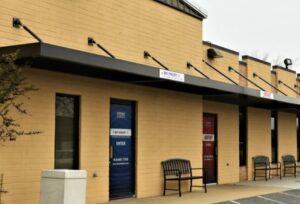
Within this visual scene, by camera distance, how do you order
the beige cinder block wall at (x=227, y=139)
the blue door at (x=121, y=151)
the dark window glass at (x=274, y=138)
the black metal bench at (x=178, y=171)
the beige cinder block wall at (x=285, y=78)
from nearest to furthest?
1. the blue door at (x=121, y=151)
2. the black metal bench at (x=178, y=171)
3. the beige cinder block wall at (x=227, y=139)
4. the dark window glass at (x=274, y=138)
5. the beige cinder block wall at (x=285, y=78)

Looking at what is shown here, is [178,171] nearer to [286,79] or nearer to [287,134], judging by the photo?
[287,134]

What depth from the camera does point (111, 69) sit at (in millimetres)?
11203

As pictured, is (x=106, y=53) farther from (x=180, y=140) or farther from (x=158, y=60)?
(x=180, y=140)

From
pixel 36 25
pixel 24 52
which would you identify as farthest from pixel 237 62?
pixel 24 52

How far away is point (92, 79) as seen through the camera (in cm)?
1284

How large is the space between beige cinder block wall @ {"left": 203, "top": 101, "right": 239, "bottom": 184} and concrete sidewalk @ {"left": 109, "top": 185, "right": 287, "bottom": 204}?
1043mm

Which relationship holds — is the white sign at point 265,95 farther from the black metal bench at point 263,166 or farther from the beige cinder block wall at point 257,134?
the black metal bench at point 263,166

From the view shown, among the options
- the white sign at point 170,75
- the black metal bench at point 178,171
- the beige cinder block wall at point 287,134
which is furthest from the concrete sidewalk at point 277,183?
the white sign at point 170,75

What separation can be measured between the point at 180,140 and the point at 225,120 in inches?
166

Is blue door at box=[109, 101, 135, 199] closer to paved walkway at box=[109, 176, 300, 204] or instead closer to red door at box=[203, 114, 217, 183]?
paved walkway at box=[109, 176, 300, 204]

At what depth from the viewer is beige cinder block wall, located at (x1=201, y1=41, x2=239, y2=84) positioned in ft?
60.3

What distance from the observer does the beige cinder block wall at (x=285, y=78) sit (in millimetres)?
23938

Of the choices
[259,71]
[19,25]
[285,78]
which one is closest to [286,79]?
[285,78]

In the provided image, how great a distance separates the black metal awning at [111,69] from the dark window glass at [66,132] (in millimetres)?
724
